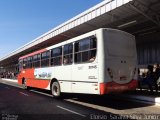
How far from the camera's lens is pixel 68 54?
46.7 ft

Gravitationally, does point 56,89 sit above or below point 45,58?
below

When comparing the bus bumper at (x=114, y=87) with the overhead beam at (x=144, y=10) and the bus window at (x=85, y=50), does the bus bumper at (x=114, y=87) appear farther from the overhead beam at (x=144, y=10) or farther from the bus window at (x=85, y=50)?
the overhead beam at (x=144, y=10)

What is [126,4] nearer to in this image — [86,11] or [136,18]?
[136,18]

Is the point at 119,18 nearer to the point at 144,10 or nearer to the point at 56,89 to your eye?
the point at 144,10

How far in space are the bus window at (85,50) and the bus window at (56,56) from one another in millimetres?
2191

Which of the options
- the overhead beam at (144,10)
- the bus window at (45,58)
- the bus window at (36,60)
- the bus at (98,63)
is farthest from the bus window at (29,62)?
the overhead beam at (144,10)

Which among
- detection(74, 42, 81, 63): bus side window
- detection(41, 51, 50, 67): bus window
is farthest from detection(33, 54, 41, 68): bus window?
detection(74, 42, 81, 63): bus side window

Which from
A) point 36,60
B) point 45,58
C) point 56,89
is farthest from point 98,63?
point 36,60

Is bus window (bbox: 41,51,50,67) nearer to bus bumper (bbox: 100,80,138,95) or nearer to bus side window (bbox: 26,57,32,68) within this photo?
bus side window (bbox: 26,57,32,68)

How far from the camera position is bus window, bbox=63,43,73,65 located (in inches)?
549

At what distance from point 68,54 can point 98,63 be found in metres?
3.06

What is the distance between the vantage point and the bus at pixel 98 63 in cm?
1157

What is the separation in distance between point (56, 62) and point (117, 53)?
485 cm

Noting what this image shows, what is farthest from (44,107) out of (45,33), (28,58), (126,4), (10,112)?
(45,33)
